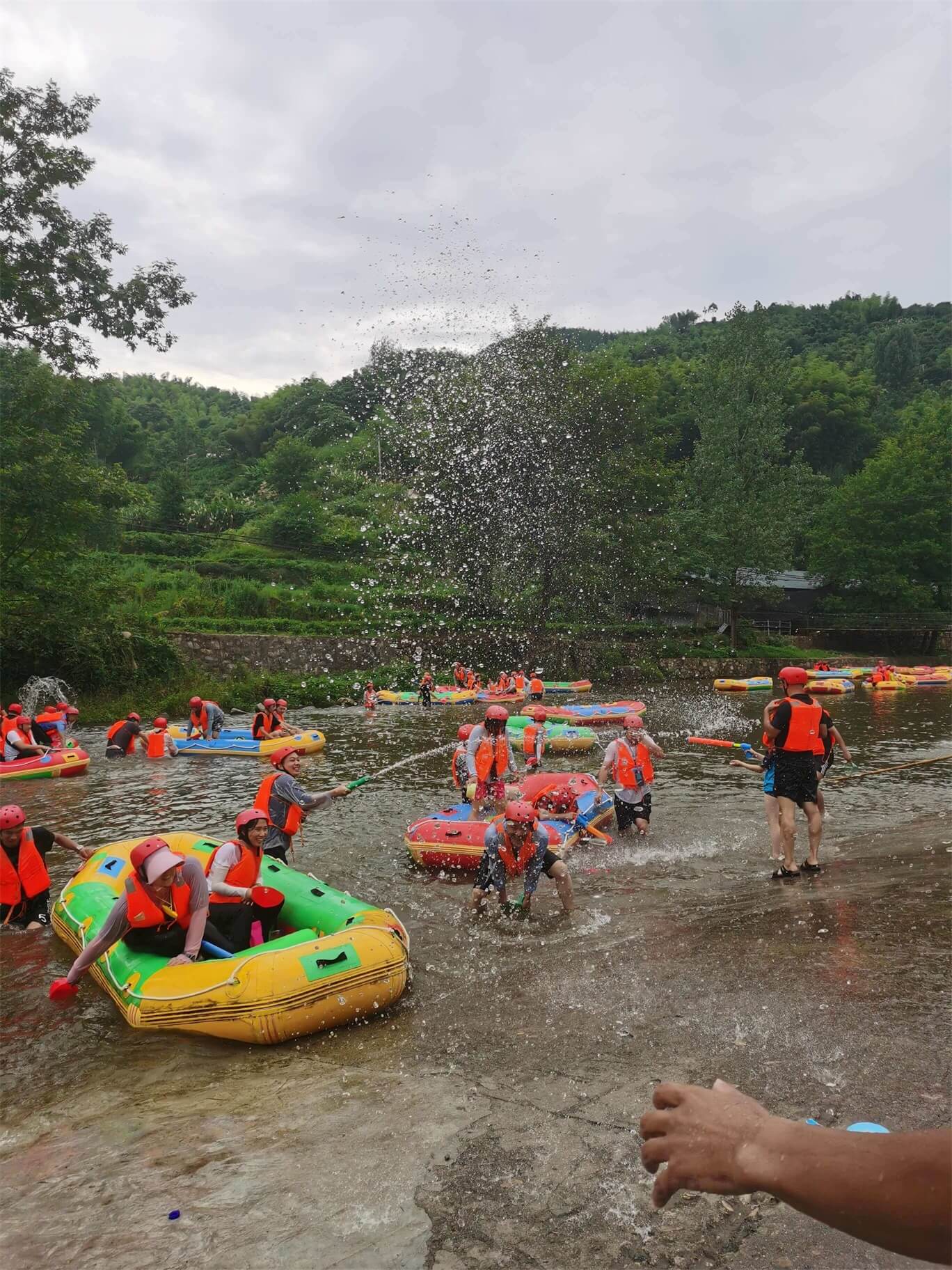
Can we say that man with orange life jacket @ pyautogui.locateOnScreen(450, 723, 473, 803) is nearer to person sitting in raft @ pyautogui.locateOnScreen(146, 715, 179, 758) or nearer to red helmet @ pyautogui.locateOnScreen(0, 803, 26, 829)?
red helmet @ pyautogui.locateOnScreen(0, 803, 26, 829)

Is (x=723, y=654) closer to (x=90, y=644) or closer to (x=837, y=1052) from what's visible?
(x=90, y=644)

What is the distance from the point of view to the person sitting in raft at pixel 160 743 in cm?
1739

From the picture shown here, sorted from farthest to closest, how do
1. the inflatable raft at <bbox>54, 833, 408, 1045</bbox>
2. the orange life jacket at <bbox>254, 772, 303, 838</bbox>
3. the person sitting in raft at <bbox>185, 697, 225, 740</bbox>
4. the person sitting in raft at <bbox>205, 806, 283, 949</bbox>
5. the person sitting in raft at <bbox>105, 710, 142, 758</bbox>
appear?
the person sitting in raft at <bbox>185, 697, 225, 740</bbox>
the person sitting in raft at <bbox>105, 710, 142, 758</bbox>
the orange life jacket at <bbox>254, 772, 303, 838</bbox>
the person sitting in raft at <bbox>205, 806, 283, 949</bbox>
the inflatable raft at <bbox>54, 833, 408, 1045</bbox>

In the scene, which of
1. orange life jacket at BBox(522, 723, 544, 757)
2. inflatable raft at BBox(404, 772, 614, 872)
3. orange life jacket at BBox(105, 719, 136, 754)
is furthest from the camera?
orange life jacket at BBox(105, 719, 136, 754)

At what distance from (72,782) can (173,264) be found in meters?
18.1

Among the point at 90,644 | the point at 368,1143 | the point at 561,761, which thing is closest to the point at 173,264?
the point at 90,644

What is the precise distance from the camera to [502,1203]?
3580 mm

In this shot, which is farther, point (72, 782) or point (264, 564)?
point (264, 564)

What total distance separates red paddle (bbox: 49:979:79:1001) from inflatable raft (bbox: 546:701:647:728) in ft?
50.5

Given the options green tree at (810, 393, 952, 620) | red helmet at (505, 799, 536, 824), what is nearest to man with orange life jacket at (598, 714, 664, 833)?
red helmet at (505, 799, 536, 824)

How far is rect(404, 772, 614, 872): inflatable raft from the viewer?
9.20m

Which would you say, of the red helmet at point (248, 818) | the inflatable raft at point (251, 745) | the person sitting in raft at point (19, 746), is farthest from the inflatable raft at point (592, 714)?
the red helmet at point (248, 818)

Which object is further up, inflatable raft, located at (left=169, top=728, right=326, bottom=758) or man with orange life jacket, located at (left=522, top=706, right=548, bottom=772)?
man with orange life jacket, located at (left=522, top=706, right=548, bottom=772)

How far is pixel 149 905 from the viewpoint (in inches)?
232
